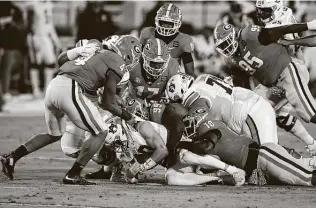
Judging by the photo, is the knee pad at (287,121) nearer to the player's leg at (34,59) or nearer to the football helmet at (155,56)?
the football helmet at (155,56)

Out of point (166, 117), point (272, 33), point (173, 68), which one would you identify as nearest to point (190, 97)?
point (166, 117)

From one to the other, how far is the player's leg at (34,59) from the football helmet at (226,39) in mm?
8683

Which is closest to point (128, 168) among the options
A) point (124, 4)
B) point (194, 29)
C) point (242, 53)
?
point (242, 53)

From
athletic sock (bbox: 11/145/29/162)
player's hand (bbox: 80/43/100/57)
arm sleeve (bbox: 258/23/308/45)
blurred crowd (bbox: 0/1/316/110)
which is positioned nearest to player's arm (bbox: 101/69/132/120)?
player's hand (bbox: 80/43/100/57)

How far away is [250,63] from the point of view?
475 inches

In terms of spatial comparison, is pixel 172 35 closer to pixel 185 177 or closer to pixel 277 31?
pixel 277 31

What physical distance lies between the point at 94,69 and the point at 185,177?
1412 mm

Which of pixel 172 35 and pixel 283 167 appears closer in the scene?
pixel 283 167

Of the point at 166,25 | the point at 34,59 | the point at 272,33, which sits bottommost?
the point at 34,59

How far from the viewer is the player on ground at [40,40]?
784 inches

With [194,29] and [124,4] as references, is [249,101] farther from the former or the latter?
[124,4]

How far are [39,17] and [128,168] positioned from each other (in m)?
9.53

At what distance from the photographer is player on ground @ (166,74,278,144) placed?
1097 centimetres

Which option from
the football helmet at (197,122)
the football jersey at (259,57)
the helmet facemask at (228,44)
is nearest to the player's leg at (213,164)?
the football helmet at (197,122)
